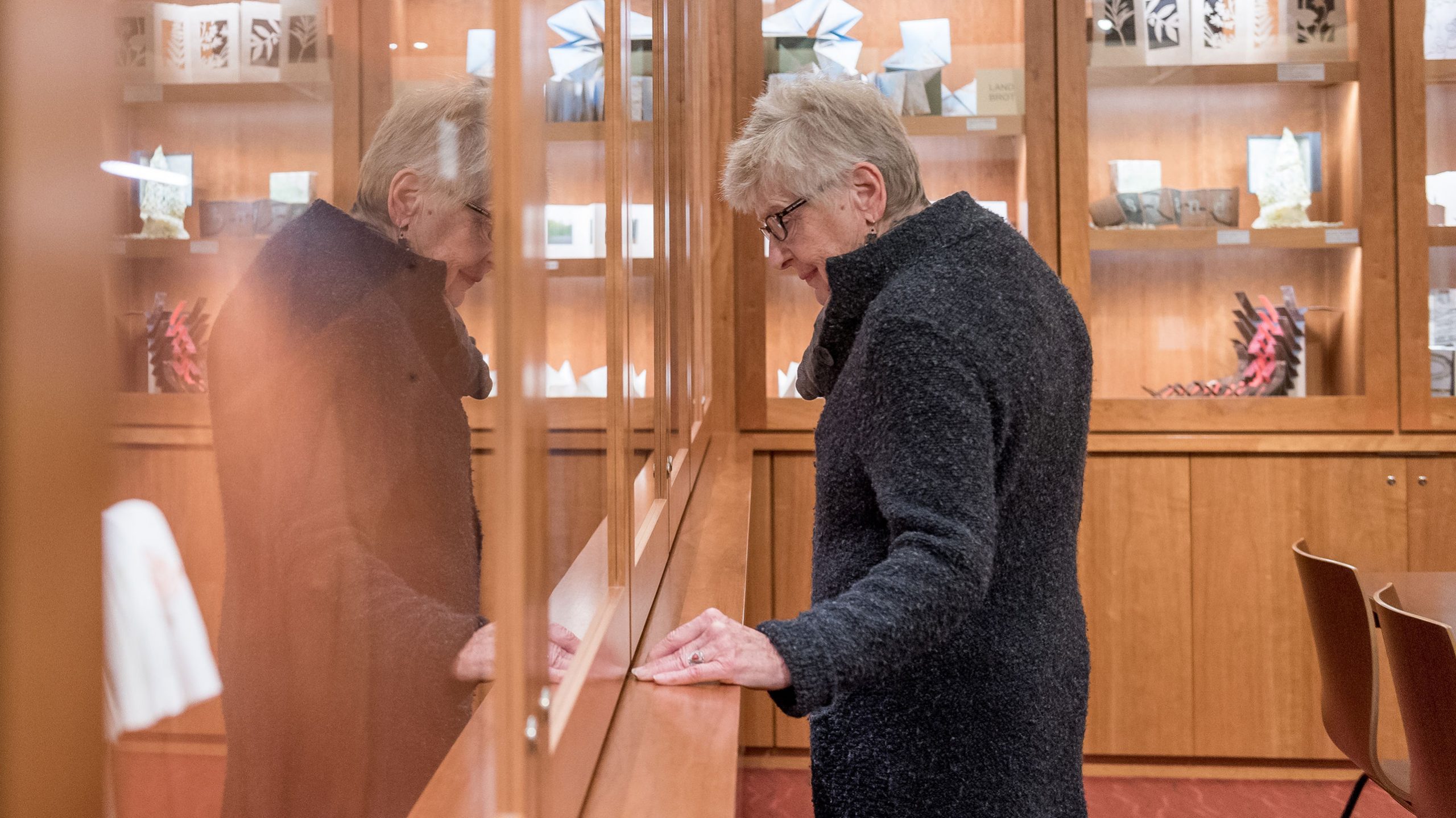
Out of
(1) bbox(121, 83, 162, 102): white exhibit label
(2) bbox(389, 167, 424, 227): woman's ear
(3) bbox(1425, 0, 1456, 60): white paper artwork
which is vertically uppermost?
(3) bbox(1425, 0, 1456, 60): white paper artwork

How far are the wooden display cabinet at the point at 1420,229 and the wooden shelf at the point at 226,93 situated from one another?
3.16 m

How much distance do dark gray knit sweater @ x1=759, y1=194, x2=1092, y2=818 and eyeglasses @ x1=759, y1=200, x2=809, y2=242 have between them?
0.49 feet

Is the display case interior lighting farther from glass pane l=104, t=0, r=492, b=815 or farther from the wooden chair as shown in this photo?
the wooden chair

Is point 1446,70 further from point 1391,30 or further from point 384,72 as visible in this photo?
point 384,72

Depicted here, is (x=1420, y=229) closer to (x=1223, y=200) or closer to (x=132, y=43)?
(x=1223, y=200)

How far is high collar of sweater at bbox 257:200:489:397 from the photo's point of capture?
0.25 metres

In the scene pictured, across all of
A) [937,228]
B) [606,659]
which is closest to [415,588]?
[606,659]

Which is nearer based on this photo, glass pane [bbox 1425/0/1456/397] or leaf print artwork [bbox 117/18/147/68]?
leaf print artwork [bbox 117/18/147/68]

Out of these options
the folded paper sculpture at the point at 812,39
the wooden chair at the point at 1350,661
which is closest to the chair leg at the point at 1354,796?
the wooden chair at the point at 1350,661

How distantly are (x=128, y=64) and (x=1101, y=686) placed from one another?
301 centimetres

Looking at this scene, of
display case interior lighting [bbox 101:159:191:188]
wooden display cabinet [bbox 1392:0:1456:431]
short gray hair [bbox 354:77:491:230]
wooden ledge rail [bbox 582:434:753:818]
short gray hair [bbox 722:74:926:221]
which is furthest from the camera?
wooden display cabinet [bbox 1392:0:1456:431]

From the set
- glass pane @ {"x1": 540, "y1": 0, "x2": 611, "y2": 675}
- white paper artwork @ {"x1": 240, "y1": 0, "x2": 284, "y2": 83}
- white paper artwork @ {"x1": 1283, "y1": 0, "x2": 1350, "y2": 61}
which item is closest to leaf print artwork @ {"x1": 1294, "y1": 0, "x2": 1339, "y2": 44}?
white paper artwork @ {"x1": 1283, "y1": 0, "x2": 1350, "y2": 61}

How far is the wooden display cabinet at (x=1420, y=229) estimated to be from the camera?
2.73m

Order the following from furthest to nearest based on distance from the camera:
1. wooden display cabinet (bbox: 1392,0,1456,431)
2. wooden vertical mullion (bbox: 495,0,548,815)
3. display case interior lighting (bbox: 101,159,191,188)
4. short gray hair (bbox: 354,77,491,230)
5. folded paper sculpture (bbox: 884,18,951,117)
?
1. folded paper sculpture (bbox: 884,18,951,117)
2. wooden display cabinet (bbox: 1392,0,1456,431)
3. wooden vertical mullion (bbox: 495,0,548,815)
4. short gray hair (bbox: 354,77,491,230)
5. display case interior lighting (bbox: 101,159,191,188)
